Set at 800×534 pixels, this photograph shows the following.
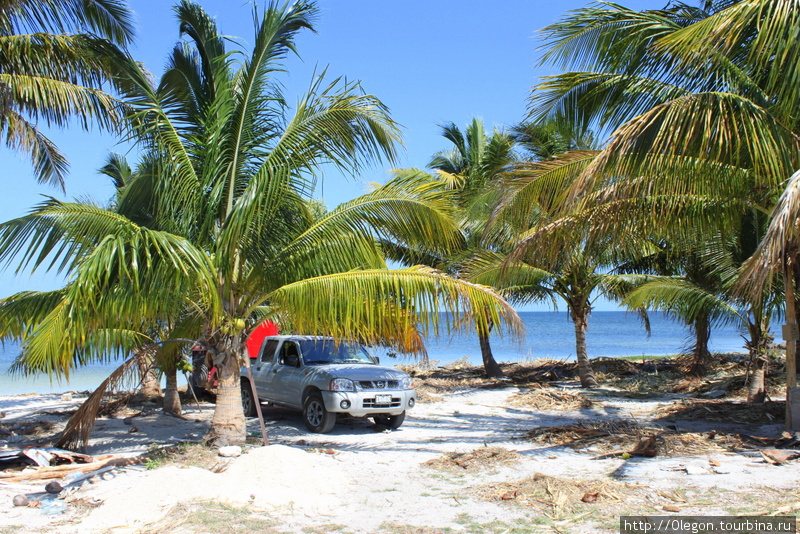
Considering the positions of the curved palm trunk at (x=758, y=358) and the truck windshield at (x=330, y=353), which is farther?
the curved palm trunk at (x=758, y=358)

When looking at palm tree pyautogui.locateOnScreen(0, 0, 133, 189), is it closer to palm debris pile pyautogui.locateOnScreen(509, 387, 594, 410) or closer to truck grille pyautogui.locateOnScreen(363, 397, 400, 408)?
truck grille pyautogui.locateOnScreen(363, 397, 400, 408)

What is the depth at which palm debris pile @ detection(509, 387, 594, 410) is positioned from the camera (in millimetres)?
13672

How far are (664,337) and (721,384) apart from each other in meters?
59.9

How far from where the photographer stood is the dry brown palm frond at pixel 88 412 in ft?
28.3

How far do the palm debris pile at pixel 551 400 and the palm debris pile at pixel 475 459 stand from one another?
5.50 meters

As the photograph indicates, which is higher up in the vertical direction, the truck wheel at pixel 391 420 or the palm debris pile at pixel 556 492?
the truck wheel at pixel 391 420

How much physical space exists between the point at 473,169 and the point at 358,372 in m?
11.7

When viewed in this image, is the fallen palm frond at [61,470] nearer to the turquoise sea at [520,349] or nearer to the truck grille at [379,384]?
the turquoise sea at [520,349]

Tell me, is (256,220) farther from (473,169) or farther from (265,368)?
(473,169)

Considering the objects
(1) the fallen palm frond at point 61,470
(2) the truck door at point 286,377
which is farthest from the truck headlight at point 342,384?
(1) the fallen palm frond at point 61,470

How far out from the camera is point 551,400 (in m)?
14.2

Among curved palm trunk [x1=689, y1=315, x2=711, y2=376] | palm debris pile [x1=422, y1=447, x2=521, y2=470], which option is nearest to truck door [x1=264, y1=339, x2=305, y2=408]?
palm debris pile [x1=422, y1=447, x2=521, y2=470]

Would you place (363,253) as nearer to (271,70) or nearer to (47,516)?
(271,70)

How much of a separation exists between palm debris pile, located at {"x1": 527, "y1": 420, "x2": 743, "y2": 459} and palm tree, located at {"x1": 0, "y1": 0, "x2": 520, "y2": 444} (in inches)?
101
